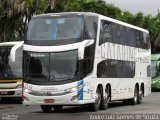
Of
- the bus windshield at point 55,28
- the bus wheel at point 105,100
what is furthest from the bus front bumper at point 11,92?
the bus windshield at point 55,28

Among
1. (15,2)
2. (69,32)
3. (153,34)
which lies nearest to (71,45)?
(69,32)

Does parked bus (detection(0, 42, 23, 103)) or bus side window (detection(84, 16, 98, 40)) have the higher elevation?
bus side window (detection(84, 16, 98, 40))

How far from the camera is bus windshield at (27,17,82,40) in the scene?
68.2 feet

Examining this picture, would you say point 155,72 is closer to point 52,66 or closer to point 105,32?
point 105,32

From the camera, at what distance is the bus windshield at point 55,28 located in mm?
20797

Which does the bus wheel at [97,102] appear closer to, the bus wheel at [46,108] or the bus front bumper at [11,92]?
the bus wheel at [46,108]

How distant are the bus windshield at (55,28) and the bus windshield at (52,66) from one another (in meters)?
0.66

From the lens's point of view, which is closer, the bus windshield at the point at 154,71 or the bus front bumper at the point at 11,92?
the bus front bumper at the point at 11,92

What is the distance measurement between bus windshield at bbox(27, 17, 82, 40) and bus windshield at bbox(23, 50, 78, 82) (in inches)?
25.8

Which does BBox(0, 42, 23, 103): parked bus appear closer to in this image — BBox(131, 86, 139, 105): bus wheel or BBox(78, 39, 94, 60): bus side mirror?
BBox(131, 86, 139, 105): bus wheel

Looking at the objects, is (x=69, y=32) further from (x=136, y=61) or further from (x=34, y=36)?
(x=136, y=61)

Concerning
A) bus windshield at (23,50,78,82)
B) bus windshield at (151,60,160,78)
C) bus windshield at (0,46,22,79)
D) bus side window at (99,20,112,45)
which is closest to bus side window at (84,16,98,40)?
bus side window at (99,20,112,45)

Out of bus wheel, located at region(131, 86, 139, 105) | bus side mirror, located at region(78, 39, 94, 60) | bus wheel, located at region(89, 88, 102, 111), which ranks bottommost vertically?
bus wheel, located at region(131, 86, 139, 105)

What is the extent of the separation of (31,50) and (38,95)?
5.45 ft
